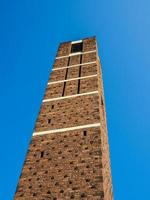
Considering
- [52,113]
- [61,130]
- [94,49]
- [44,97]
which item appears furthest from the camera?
[94,49]

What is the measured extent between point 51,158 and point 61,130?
4.90 ft

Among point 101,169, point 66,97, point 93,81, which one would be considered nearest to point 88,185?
point 101,169

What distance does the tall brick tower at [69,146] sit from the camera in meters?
10.3

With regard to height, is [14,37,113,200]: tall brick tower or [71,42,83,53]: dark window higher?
[71,42,83,53]: dark window

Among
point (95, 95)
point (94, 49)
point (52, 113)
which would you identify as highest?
point (94, 49)

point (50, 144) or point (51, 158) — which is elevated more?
point (50, 144)

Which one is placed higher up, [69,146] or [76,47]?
[76,47]

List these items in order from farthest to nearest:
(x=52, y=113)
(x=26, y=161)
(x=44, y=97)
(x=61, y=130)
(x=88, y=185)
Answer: (x=44, y=97), (x=52, y=113), (x=61, y=130), (x=26, y=161), (x=88, y=185)

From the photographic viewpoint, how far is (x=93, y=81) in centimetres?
1547

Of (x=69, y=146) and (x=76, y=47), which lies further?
(x=76, y=47)

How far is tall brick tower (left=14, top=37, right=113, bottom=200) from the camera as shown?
33.7 feet

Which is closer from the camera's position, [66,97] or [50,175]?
[50,175]

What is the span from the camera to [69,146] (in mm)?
11820

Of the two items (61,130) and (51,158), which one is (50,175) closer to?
(51,158)
